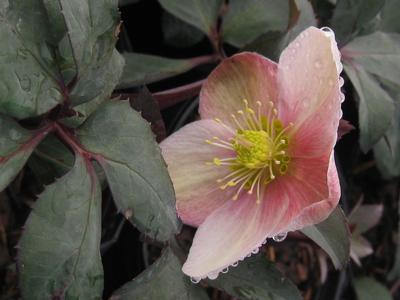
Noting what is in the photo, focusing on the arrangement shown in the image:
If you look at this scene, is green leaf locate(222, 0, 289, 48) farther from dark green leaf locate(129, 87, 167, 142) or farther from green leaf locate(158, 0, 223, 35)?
dark green leaf locate(129, 87, 167, 142)

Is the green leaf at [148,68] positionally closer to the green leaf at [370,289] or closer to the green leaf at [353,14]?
the green leaf at [353,14]

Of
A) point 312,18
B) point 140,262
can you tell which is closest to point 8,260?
point 140,262

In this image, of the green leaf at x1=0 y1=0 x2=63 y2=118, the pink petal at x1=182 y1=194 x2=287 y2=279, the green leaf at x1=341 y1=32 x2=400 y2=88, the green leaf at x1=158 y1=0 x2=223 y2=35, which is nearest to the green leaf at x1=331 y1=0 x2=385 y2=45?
the green leaf at x1=341 y1=32 x2=400 y2=88

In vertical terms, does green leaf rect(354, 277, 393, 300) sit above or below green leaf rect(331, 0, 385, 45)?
below

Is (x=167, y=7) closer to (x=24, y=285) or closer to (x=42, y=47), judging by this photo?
(x=42, y=47)

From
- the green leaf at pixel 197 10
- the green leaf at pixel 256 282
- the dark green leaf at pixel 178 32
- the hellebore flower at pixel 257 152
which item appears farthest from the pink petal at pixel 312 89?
the dark green leaf at pixel 178 32
